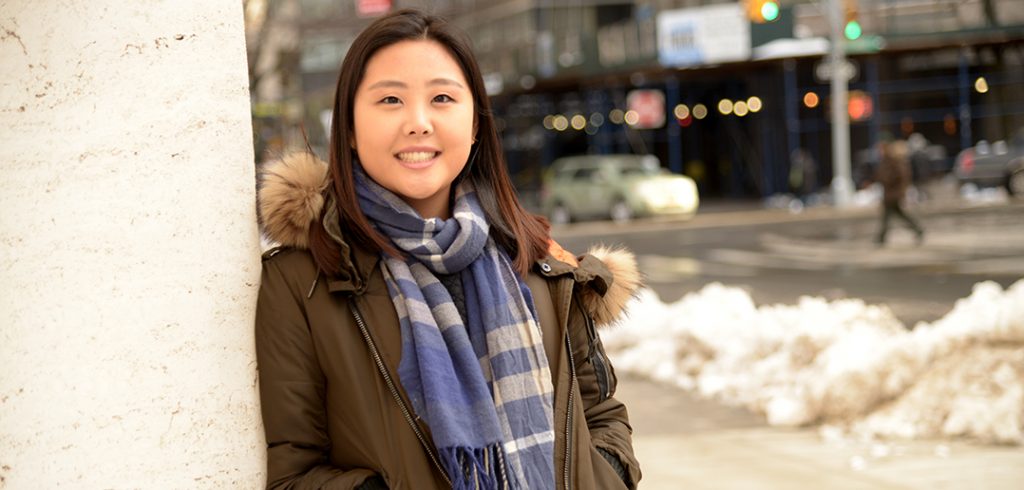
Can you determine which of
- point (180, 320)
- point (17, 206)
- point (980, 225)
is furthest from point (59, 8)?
point (980, 225)

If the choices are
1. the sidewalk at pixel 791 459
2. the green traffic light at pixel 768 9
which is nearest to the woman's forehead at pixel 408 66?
the sidewalk at pixel 791 459

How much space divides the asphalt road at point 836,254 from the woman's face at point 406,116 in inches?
339

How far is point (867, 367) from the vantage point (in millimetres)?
7590

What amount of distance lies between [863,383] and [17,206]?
6.28 metres

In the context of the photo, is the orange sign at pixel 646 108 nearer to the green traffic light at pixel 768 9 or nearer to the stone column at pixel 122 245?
the green traffic light at pixel 768 9

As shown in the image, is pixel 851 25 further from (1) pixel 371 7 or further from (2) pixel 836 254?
(1) pixel 371 7

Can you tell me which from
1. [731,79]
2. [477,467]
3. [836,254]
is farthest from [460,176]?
[731,79]

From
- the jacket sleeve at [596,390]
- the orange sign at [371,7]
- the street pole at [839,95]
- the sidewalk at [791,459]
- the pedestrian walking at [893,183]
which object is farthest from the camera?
the street pole at [839,95]

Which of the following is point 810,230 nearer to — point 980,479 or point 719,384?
point 719,384

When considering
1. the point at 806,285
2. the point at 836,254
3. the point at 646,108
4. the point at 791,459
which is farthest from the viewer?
the point at 646,108

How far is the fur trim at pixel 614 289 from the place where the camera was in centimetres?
265

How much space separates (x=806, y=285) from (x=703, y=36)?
22673mm

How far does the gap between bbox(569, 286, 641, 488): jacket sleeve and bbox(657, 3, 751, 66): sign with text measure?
34850mm

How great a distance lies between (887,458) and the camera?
6.75m
